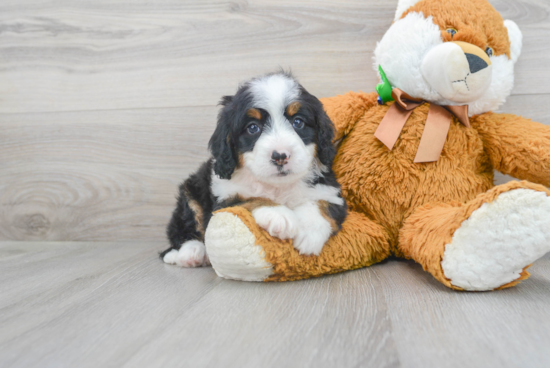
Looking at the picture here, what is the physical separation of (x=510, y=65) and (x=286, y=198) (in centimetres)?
114

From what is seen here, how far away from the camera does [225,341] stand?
1093mm

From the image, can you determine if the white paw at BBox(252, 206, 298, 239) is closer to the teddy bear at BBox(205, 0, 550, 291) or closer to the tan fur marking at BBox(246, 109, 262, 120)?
the teddy bear at BBox(205, 0, 550, 291)

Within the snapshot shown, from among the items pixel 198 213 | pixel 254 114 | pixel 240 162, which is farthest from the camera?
pixel 198 213

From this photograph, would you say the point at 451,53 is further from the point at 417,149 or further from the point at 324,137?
the point at 324,137

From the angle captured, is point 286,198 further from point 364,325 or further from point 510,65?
point 510,65

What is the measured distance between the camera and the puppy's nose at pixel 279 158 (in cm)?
146

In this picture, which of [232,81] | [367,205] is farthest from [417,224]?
[232,81]

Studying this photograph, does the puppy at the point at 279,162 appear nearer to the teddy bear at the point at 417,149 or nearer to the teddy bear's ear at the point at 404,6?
the teddy bear at the point at 417,149

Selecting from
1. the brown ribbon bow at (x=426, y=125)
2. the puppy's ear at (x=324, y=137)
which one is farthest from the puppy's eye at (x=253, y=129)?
the brown ribbon bow at (x=426, y=125)

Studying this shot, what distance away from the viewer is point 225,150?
164 centimetres

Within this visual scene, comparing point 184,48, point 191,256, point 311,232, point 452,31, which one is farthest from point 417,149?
point 184,48

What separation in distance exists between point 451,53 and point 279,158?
30.9 inches

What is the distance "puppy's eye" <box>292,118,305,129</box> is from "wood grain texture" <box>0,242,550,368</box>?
59cm

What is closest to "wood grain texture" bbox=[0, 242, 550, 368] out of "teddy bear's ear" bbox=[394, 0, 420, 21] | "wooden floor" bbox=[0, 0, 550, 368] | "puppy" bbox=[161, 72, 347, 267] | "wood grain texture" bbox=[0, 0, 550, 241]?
"wooden floor" bbox=[0, 0, 550, 368]
